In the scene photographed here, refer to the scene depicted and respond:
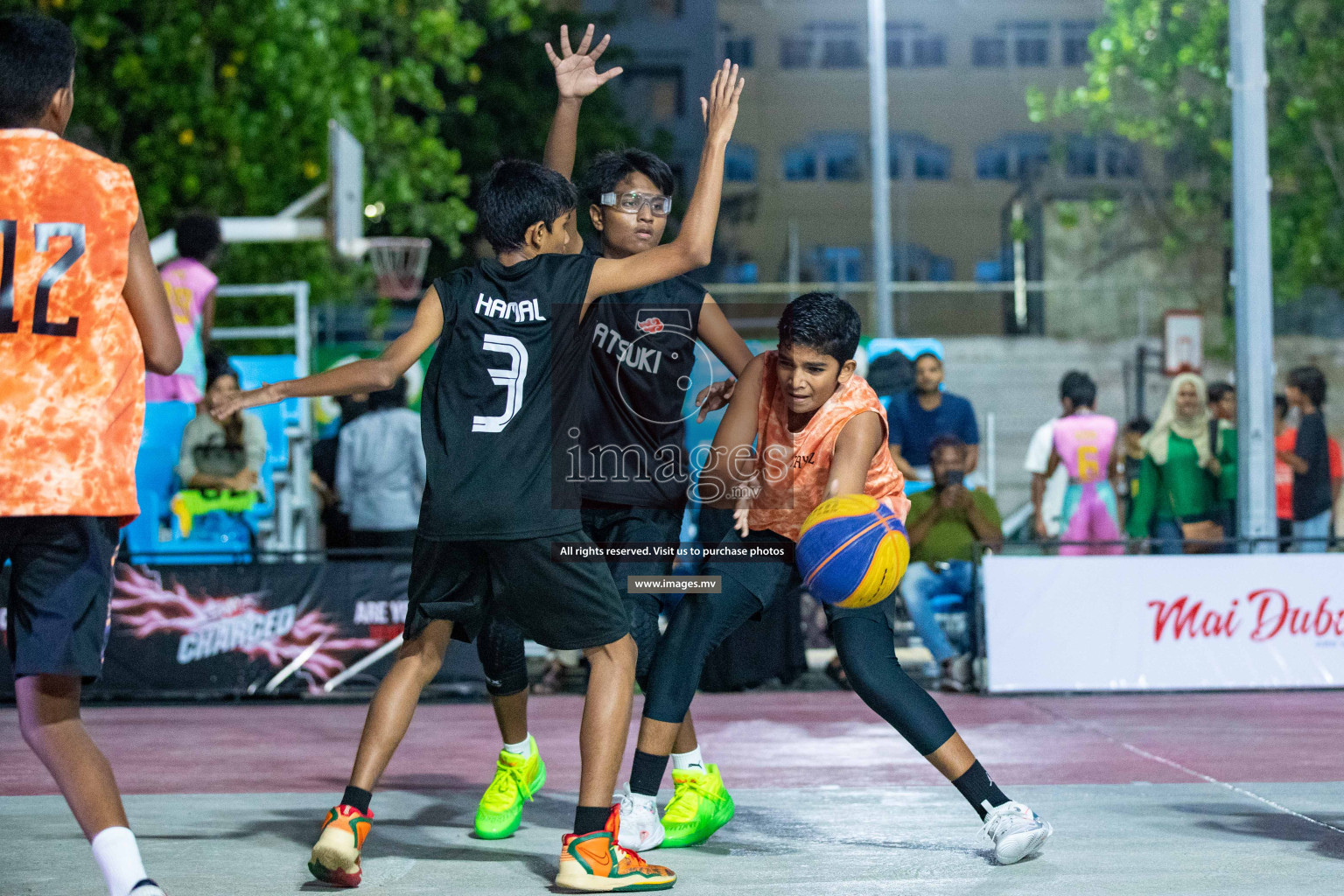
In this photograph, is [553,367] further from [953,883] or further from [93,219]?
[953,883]

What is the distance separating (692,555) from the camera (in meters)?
9.50

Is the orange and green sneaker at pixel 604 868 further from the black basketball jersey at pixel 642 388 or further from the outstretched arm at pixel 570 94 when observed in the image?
the outstretched arm at pixel 570 94

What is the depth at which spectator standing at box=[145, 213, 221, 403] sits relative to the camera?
984cm

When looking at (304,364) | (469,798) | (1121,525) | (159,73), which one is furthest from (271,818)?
(159,73)

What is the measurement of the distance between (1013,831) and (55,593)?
2790 mm

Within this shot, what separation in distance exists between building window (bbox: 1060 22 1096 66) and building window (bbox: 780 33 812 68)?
6680 mm

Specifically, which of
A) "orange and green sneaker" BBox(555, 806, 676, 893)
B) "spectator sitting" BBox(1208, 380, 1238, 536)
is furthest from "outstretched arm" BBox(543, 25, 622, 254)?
"spectator sitting" BBox(1208, 380, 1238, 536)

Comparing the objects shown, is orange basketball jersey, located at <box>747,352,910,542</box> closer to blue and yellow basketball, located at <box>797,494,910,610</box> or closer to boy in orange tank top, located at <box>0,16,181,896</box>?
blue and yellow basketball, located at <box>797,494,910,610</box>

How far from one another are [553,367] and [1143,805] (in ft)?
9.30

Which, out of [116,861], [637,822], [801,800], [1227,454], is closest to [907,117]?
[1227,454]

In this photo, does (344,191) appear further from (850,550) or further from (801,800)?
(850,550)

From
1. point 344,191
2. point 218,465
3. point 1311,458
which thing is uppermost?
point 344,191

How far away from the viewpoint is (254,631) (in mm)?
9938

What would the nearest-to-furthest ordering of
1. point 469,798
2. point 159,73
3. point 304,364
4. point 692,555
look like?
point 469,798
point 692,555
point 304,364
point 159,73
